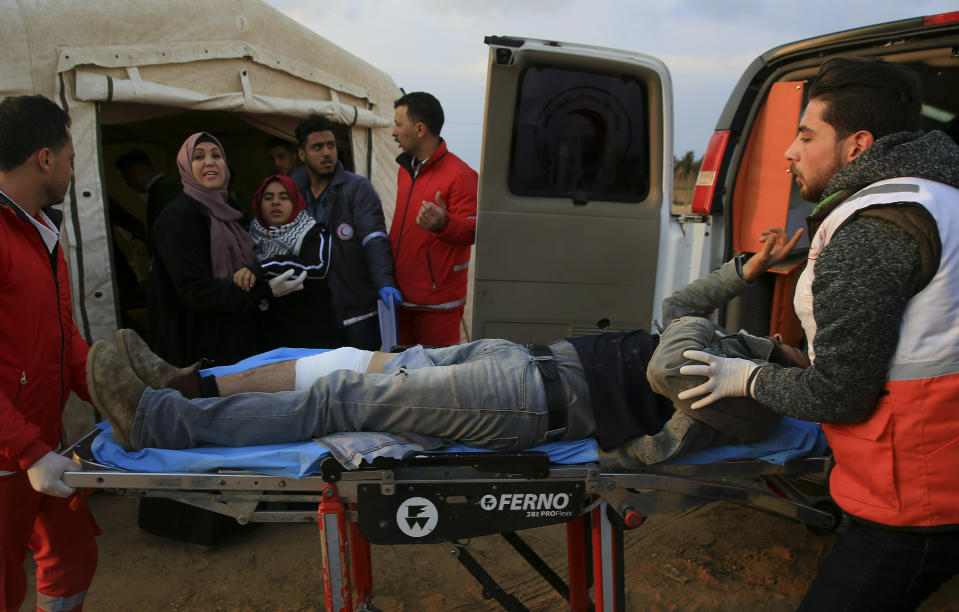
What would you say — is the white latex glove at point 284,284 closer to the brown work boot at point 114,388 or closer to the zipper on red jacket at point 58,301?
the zipper on red jacket at point 58,301

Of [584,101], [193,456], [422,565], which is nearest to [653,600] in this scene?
[422,565]

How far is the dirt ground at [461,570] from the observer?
114 inches

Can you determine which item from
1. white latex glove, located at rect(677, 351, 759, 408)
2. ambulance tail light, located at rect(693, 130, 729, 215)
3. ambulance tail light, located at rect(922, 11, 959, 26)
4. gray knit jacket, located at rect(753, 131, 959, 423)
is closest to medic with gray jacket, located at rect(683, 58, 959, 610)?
gray knit jacket, located at rect(753, 131, 959, 423)

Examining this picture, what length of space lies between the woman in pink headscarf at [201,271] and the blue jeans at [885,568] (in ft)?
9.84

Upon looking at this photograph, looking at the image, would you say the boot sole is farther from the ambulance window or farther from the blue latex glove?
the ambulance window

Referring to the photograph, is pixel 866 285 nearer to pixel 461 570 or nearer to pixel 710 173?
pixel 710 173

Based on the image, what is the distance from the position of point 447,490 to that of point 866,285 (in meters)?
1.27

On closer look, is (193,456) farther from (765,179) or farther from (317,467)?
(765,179)

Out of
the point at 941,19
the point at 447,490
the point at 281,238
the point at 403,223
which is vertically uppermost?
the point at 941,19

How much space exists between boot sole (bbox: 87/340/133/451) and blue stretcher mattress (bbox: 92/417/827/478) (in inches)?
1.5

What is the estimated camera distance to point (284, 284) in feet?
11.8

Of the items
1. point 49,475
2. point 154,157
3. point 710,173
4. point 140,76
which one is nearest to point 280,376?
point 49,475

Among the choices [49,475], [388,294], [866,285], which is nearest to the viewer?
[866,285]

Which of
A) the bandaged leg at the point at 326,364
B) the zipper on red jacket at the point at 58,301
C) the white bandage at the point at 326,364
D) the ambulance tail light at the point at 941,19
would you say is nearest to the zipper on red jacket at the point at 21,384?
the zipper on red jacket at the point at 58,301
